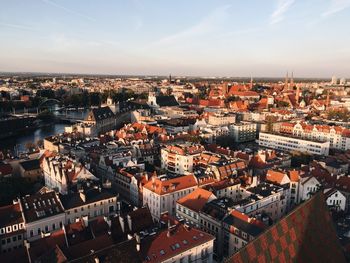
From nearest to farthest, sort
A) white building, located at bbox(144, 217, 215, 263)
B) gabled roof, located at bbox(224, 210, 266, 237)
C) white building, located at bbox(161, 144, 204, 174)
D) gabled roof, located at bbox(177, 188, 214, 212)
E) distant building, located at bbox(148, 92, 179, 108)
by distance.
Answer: white building, located at bbox(144, 217, 215, 263)
gabled roof, located at bbox(224, 210, 266, 237)
gabled roof, located at bbox(177, 188, 214, 212)
white building, located at bbox(161, 144, 204, 174)
distant building, located at bbox(148, 92, 179, 108)

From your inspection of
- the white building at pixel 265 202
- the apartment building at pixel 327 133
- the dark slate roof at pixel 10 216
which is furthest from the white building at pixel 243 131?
the dark slate roof at pixel 10 216

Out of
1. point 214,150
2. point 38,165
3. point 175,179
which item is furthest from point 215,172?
point 38,165

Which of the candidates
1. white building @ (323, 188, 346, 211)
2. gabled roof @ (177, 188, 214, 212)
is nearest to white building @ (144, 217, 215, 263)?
gabled roof @ (177, 188, 214, 212)

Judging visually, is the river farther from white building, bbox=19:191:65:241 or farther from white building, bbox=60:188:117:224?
white building, bbox=19:191:65:241

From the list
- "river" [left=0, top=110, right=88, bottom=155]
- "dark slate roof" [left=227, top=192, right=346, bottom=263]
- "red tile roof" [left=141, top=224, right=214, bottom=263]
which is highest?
"dark slate roof" [left=227, top=192, right=346, bottom=263]

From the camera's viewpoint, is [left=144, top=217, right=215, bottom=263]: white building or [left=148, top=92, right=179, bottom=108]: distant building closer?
[left=144, top=217, right=215, bottom=263]: white building

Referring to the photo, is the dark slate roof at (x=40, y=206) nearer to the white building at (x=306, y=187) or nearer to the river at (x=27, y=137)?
the white building at (x=306, y=187)

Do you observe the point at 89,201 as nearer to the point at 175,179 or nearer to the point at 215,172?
the point at 175,179

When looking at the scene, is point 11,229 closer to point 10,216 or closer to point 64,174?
point 10,216

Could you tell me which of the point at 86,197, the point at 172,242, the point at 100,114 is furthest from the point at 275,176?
the point at 100,114
